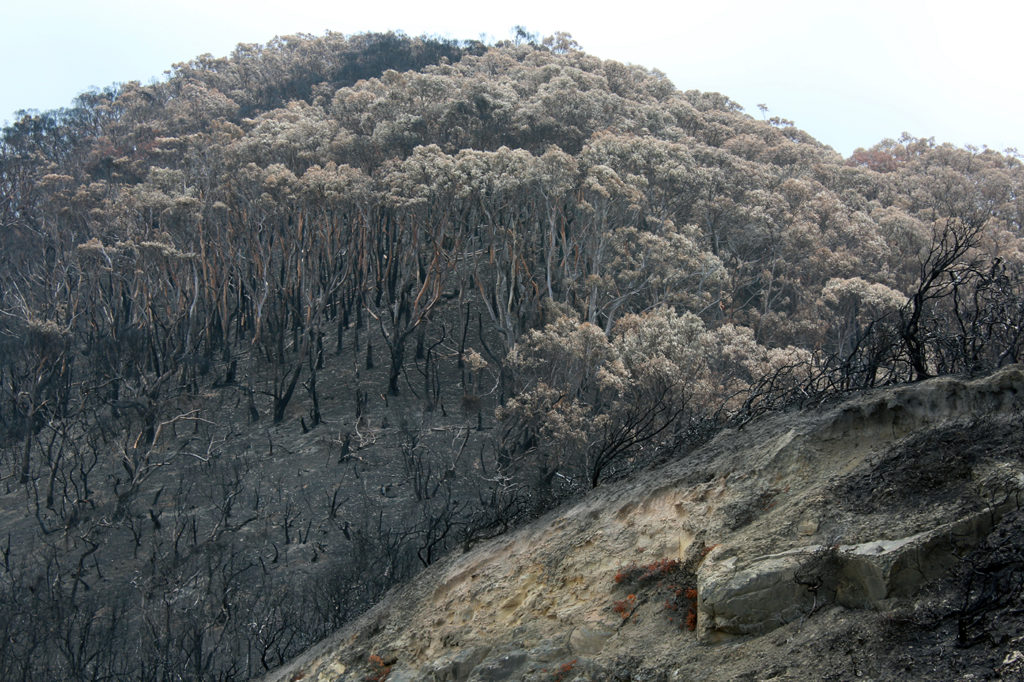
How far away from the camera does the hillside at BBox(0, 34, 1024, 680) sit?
76.7 ft

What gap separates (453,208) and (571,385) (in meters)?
10.0

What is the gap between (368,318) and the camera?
1332 inches

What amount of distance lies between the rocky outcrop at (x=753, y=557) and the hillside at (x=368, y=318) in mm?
11469

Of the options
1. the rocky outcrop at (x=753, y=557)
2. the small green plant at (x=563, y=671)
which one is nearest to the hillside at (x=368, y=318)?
the rocky outcrop at (x=753, y=557)

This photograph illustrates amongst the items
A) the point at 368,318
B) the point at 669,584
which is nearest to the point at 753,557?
the point at 669,584

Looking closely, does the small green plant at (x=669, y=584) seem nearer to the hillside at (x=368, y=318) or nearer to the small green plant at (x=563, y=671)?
the small green plant at (x=563, y=671)

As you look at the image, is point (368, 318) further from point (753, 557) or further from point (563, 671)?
point (753, 557)

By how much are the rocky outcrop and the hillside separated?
452 inches

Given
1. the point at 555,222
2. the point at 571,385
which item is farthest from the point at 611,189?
the point at 571,385

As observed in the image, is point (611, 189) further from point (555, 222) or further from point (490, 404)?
point (490, 404)

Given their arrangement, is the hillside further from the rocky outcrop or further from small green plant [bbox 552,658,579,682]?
small green plant [bbox 552,658,579,682]

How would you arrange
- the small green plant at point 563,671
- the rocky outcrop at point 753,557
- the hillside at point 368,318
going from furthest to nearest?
the hillside at point 368,318
the small green plant at point 563,671
the rocky outcrop at point 753,557

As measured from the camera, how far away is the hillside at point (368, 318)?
2339cm

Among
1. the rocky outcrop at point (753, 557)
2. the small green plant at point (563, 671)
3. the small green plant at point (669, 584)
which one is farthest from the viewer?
the small green plant at point (563, 671)
